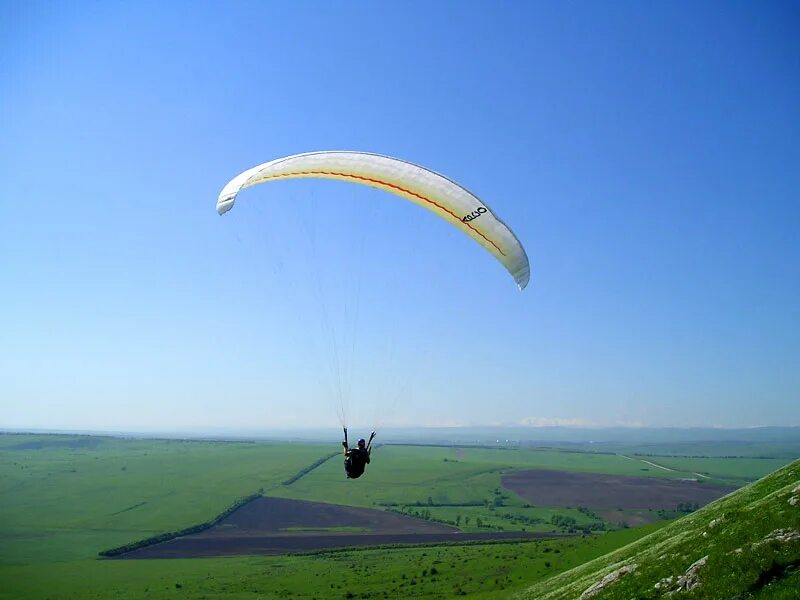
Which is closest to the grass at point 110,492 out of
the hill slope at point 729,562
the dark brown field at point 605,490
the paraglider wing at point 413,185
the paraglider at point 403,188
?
the dark brown field at point 605,490

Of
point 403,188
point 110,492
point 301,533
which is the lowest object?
point 301,533

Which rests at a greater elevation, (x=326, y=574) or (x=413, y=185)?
(x=413, y=185)

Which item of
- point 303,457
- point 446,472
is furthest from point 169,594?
point 303,457

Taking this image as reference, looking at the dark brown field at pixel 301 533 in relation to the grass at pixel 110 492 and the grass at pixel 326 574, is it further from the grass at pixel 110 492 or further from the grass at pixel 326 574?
the grass at pixel 110 492

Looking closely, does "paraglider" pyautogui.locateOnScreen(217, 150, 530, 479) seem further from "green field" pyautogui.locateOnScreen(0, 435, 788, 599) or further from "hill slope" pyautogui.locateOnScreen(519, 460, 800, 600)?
"green field" pyautogui.locateOnScreen(0, 435, 788, 599)

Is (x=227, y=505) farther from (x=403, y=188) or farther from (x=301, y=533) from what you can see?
(x=403, y=188)

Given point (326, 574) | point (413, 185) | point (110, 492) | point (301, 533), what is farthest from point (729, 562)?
point (110, 492)

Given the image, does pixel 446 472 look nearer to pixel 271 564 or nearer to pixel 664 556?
pixel 271 564
